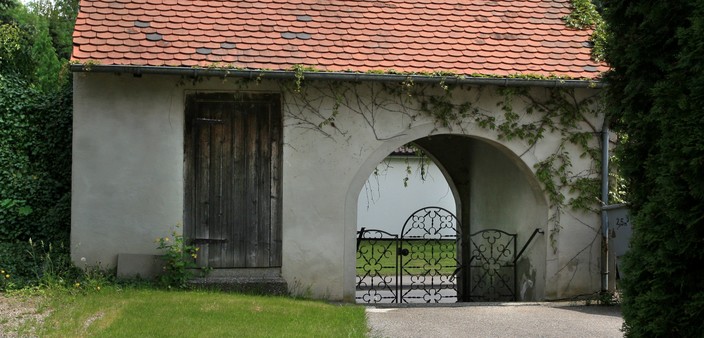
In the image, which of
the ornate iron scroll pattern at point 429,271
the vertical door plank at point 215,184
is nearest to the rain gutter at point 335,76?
the vertical door plank at point 215,184

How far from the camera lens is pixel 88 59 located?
38.7ft

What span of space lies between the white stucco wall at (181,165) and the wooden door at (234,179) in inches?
6.7

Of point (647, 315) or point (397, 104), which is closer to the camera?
point (647, 315)

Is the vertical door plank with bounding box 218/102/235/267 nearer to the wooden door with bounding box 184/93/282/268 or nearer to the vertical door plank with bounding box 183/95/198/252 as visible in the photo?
the wooden door with bounding box 184/93/282/268

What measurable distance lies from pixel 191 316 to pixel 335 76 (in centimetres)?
398

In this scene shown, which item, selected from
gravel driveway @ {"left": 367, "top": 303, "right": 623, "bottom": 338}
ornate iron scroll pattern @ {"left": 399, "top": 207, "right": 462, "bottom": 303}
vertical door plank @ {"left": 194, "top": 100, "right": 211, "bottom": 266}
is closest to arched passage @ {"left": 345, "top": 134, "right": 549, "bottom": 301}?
ornate iron scroll pattern @ {"left": 399, "top": 207, "right": 462, "bottom": 303}

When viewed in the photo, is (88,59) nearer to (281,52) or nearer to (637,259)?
(281,52)

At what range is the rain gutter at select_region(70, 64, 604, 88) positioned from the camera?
1172 centimetres

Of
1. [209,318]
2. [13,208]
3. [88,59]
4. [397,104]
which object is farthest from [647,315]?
[13,208]

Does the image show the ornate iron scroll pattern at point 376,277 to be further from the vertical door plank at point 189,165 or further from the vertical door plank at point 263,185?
the vertical door plank at point 189,165

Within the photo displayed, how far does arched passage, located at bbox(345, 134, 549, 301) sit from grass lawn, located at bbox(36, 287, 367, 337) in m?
2.05

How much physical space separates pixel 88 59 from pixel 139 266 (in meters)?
2.81

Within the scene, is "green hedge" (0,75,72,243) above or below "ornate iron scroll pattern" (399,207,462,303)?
above

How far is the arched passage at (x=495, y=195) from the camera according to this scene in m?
13.2
